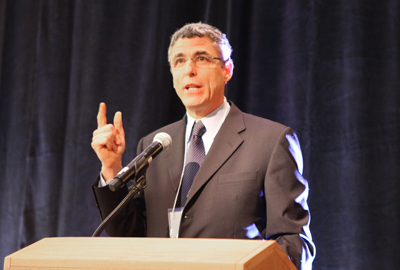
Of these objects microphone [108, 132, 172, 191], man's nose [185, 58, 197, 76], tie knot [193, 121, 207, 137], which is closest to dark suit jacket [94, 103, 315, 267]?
tie knot [193, 121, 207, 137]

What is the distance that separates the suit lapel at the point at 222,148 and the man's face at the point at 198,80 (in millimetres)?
129

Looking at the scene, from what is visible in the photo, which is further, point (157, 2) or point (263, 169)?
point (157, 2)

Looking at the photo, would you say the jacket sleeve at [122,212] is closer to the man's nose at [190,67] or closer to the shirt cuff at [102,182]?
the shirt cuff at [102,182]

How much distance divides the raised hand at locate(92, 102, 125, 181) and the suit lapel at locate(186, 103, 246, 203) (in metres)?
0.34

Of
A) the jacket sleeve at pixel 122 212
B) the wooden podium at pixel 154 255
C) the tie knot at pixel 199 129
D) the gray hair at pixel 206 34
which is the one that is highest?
the gray hair at pixel 206 34

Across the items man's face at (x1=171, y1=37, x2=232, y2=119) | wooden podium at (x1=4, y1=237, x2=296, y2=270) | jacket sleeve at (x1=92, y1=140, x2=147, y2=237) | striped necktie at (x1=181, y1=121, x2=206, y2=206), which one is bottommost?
jacket sleeve at (x1=92, y1=140, x2=147, y2=237)

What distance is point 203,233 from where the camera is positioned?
172 centimetres

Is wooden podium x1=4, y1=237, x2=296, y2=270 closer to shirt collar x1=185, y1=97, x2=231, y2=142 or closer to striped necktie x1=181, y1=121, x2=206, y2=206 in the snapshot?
striped necktie x1=181, y1=121, x2=206, y2=206

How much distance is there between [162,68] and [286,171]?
139 centimetres

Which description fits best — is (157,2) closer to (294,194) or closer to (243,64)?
(243,64)

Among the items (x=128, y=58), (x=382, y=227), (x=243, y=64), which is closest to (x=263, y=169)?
(x=382, y=227)

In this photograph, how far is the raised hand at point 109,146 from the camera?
167 centimetres

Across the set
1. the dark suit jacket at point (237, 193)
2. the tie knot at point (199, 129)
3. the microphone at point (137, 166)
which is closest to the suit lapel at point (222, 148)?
the dark suit jacket at point (237, 193)

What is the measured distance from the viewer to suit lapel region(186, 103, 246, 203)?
5.85 feet
